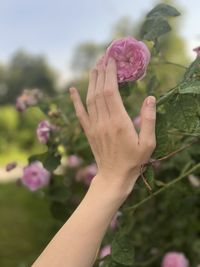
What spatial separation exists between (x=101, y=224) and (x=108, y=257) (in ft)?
1.57

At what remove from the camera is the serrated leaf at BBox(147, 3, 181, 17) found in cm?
140

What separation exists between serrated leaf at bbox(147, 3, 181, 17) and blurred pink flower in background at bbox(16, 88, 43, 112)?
2.65 feet

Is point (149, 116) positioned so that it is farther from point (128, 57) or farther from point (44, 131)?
point (44, 131)

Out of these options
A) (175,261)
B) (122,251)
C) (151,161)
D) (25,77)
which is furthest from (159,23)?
(25,77)

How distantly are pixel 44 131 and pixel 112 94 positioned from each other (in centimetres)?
87

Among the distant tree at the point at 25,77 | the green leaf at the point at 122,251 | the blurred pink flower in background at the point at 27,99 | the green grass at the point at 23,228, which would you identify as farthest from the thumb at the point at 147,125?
the distant tree at the point at 25,77

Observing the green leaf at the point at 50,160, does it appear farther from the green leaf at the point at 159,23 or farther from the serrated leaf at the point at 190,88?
the serrated leaf at the point at 190,88

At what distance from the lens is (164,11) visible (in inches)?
56.1

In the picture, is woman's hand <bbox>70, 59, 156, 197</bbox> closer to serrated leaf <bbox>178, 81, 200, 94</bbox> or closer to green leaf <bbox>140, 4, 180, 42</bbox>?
Result: serrated leaf <bbox>178, 81, 200, 94</bbox>

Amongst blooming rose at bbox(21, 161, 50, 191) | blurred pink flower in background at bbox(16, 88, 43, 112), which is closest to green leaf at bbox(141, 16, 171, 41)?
blooming rose at bbox(21, 161, 50, 191)

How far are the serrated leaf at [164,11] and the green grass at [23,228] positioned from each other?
62.1 inches

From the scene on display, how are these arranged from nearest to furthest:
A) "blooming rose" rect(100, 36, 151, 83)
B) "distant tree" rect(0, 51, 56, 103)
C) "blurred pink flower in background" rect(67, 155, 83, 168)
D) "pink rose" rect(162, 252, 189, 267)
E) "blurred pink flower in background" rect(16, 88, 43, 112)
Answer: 1. "blooming rose" rect(100, 36, 151, 83)
2. "pink rose" rect(162, 252, 189, 267)
3. "blurred pink flower in background" rect(16, 88, 43, 112)
4. "blurred pink flower in background" rect(67, 155, 83, 168)
5. "distant tree" rect(0, 51, 56, 103)

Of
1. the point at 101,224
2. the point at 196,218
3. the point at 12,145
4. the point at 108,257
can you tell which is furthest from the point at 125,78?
the point at 12,145

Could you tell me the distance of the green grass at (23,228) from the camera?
346 cm
